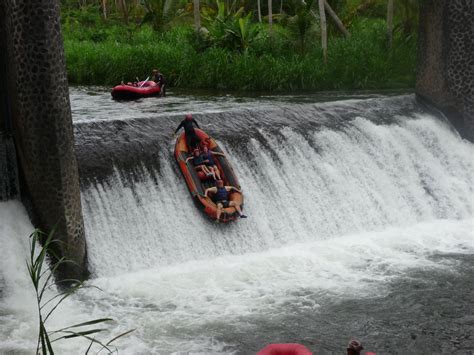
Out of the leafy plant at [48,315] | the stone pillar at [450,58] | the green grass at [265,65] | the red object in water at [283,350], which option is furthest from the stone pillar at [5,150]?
Result: the green grass at [265,65]

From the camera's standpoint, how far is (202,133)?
32.8 feet

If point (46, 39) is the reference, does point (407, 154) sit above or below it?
below

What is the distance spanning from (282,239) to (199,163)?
152 cm

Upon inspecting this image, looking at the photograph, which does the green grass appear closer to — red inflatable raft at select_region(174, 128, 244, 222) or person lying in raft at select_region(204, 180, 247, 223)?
red inflatable raft at select_region(174, 128, 244, 222)

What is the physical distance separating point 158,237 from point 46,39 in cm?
280

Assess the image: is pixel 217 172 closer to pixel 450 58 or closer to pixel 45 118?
pixel 45 118

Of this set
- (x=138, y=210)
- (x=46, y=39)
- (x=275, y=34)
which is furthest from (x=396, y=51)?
(x=46, y=39)

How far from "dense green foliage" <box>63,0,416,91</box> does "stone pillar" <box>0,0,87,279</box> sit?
1002 centimetres

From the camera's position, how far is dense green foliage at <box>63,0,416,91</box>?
17609 millimetres

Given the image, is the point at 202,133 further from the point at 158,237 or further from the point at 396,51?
the point at 396,51

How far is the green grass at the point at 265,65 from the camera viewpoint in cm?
1758

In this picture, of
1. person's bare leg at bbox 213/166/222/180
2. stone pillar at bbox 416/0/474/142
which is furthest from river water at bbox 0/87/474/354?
person's bare leg at bbox 213/166/222/180

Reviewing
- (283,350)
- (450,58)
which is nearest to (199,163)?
(283,350)

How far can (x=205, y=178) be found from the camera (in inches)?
376
